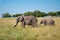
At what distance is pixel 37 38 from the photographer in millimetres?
7988

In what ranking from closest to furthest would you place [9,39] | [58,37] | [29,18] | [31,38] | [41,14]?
[9,39] → [31,38] → [58,37] → [29,18] → [41,14]

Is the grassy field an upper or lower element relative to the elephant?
upper

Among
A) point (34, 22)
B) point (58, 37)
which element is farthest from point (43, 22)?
point (58, 37)

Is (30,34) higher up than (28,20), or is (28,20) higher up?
(30,34)

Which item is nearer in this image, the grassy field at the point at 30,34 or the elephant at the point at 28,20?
the grassy field at the point at 30,34

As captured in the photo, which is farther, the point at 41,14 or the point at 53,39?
the point at 41,14

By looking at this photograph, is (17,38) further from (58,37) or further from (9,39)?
(58,37)

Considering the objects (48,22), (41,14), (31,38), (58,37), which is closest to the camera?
(31,38)

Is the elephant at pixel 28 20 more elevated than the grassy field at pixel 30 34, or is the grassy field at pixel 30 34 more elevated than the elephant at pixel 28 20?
the grassy field at pixel 30 34

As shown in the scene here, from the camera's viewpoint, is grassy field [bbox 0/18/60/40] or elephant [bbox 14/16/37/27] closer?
grassy field [bbox 0/18/60/40]

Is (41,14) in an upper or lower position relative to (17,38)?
lower

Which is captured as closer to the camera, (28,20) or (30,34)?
(30,34)

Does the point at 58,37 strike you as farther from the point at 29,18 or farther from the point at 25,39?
the point at 29,18

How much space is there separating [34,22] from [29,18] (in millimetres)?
669
